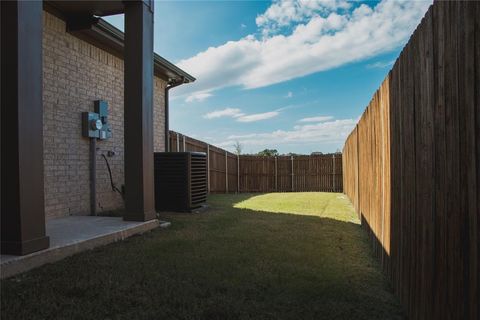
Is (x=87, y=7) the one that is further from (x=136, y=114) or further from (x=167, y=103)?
(x=167, y=103)

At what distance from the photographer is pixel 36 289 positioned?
2.59 meters

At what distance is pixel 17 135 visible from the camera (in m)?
3.03

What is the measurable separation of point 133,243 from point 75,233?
28.9 inches

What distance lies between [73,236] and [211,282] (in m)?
2.10

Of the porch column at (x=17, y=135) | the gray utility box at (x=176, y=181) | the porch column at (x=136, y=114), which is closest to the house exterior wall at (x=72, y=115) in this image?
the gray utility box at (x=176, y=181)

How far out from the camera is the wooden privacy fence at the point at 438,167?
1.31 m

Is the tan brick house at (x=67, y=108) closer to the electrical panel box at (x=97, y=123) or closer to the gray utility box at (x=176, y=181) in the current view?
the electrical panel box at (x=97, y=123)

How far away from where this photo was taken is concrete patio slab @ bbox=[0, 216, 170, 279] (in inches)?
116

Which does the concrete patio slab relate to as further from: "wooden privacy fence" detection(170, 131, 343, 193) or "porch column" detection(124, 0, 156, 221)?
"wooden privacy fence" detection(170, 131, 343, 193)

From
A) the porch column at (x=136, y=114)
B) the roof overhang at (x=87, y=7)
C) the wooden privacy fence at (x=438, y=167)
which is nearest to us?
the wooden privacy fence at (x=438, y=167)

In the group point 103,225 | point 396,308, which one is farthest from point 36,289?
point 396,308

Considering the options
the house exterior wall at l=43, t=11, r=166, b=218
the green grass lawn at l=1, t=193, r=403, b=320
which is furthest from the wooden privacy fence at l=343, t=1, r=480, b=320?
the house exterior wall at l=43, t=11, r=166, b=218

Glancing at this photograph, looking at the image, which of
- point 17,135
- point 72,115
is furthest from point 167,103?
point 17,135

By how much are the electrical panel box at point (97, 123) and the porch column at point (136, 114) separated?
1261 mm
